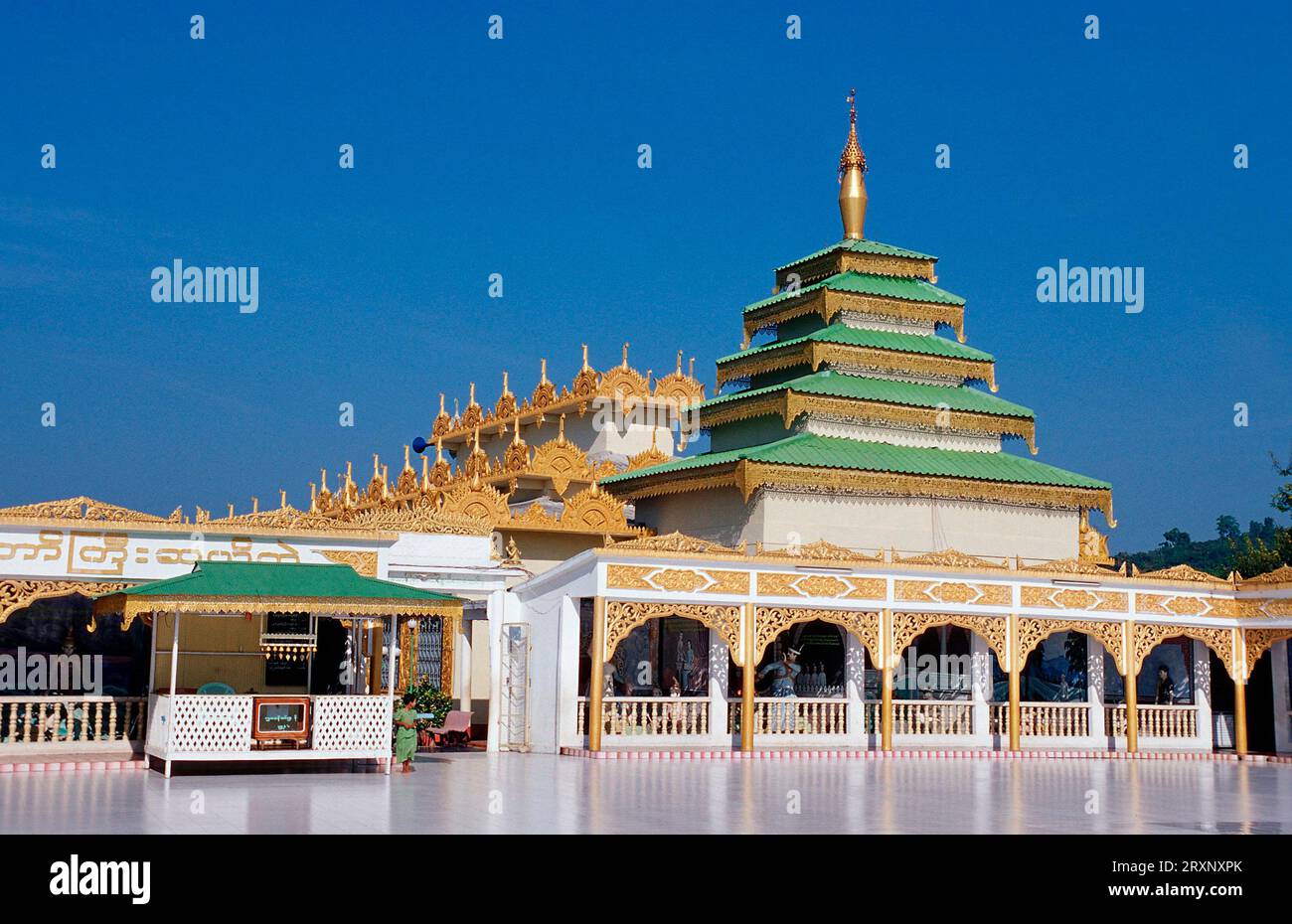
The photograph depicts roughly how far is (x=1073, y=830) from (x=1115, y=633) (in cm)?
1258

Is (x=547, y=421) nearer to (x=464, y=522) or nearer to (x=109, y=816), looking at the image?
(x=464, y=522)

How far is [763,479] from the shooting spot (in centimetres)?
2681

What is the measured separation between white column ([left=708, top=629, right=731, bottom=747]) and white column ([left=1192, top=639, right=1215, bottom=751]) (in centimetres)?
896

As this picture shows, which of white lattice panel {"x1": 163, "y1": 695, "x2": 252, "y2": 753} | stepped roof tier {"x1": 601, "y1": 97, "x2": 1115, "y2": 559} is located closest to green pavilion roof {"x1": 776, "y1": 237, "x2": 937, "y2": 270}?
stepped roof tier {"x1": 601, "y1": 97, "x2": 1115, "y2": 559}

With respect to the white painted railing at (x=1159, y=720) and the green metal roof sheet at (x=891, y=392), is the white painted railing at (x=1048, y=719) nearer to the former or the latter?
the white painted railing at (x=1159, y=720)

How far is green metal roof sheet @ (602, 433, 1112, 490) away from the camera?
27.5 metres

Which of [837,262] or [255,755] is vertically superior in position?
[837,262]

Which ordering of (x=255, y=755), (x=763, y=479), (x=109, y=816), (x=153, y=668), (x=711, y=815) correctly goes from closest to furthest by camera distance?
(x=109, y=816) < (x=711, y=815) < (x=255, y=755) < (x=153, y=668) < (x=763, y=479)

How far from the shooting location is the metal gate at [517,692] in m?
23.5

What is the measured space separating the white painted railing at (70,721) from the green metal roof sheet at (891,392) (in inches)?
532

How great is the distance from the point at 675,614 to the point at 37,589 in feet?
28.3
